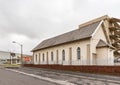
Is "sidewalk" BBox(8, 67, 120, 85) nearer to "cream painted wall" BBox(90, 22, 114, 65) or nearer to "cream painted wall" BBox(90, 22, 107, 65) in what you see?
"cream painted wall" BBox(90, 22, 114, 65)

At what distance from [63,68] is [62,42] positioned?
9622 mm

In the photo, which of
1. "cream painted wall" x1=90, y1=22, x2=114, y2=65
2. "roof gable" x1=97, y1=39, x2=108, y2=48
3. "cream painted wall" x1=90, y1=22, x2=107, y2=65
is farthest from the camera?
"cream painted wall" x1=90, y1=22, x2=107, y2=65

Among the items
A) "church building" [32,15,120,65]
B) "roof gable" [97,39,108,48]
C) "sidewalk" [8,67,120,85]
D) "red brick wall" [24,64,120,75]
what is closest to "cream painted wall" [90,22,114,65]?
"church building" [32,15,120,65]

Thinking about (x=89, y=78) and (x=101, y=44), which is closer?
(x=89, y=78)

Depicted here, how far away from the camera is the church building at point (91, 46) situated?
42.4 metres

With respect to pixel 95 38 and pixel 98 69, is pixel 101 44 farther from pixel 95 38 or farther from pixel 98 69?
pixel 98 69

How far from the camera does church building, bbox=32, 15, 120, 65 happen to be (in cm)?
4244

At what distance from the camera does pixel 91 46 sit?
43.6 m

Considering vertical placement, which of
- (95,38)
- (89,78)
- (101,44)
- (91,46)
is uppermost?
(95,38)

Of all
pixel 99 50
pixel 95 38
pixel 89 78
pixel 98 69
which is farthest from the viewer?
pixel 95 38

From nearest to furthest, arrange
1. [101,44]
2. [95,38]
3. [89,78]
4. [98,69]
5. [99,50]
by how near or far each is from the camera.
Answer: [89,78]
[98,69]
[101,44]
[99,50]
[95,38]

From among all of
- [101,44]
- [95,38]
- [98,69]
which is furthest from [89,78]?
[95,38]

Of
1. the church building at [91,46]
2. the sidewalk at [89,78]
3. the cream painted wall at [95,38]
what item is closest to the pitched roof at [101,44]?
the church building at [91,46]

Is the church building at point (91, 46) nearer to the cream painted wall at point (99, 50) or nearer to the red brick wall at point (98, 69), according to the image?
the cream painted wall at point (99, 50)
